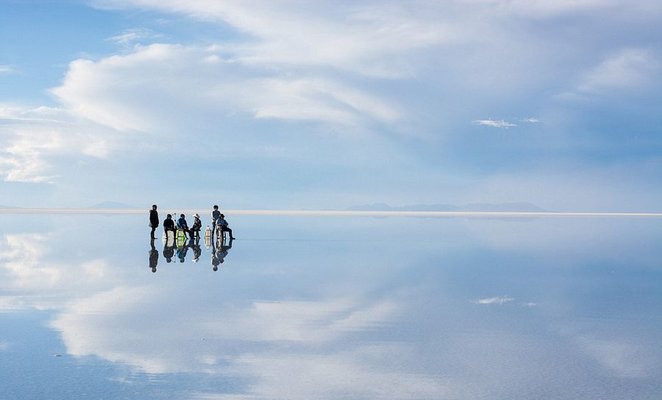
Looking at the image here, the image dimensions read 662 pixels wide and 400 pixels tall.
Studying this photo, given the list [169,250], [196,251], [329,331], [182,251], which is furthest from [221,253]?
[329,331]

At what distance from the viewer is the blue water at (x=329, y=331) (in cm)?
862

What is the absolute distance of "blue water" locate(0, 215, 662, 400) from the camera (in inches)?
339

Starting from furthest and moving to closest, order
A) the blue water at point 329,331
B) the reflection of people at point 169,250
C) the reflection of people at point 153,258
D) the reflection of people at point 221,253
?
1. the reflection of people at point 169,250
2. the reflection of people at point 221,253
3. the reflection of people at point 153,258
4. the blue water at point 329,331

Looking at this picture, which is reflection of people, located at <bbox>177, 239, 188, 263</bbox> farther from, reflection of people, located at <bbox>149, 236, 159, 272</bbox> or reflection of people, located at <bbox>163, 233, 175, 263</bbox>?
reflection of people, located at <bbox>149, 236, 159, 272</bbox>

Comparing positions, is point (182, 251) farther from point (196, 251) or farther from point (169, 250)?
point (169, 250)

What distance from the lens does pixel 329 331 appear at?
12070 millimetres

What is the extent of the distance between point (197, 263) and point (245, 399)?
55.0 feet

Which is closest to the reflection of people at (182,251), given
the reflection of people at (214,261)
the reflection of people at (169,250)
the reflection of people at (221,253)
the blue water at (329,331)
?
the reflection of people at (169,250)

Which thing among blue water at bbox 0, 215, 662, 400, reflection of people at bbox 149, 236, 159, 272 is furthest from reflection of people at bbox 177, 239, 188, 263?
blue water at bbox 0, 215, 662, 400

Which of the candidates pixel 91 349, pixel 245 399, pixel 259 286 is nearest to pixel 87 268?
pixel 259 286

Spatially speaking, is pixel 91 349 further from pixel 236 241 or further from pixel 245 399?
pixel 236 241

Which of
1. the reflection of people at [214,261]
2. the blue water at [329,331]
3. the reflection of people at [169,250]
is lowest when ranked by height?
the blue water at [329,331]

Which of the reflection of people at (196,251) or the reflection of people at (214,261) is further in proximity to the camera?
the reflection of people at (196,251)

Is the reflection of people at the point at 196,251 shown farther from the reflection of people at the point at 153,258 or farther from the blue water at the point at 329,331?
the blue water at the point at 329,331
